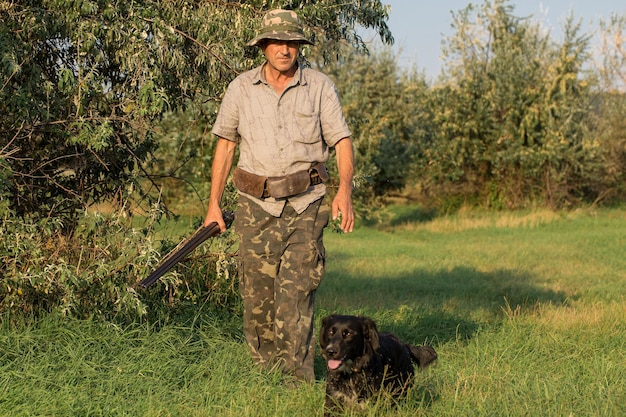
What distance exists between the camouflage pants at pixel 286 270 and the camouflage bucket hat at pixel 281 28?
43.9 inches

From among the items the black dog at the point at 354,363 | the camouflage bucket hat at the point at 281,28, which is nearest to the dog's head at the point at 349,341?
the black dog at the point at 354,363

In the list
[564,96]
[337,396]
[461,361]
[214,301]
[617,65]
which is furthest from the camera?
[617,65]

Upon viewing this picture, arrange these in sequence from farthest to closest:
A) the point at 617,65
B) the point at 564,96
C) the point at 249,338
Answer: the point at 617,65 → the point at 564,96 → the point at 249,338

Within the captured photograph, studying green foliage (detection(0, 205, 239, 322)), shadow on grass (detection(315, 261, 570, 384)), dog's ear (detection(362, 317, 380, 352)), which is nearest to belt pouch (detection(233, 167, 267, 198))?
green foliage (detection(0, 205, 239, 322))

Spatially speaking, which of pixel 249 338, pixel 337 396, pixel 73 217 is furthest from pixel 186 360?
pixel 73 217

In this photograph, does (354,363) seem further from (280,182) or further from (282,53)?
(282,53)

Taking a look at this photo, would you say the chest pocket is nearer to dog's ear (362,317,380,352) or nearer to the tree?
the tree

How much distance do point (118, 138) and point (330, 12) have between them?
2.14 meters

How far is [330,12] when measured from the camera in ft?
25.5

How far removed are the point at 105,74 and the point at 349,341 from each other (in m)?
3.36

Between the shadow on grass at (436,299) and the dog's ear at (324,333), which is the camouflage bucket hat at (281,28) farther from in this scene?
the shadow on grass at (436,299)

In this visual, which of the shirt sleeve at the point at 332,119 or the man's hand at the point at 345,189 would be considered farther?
the shirt sleeve at the point at 332,119

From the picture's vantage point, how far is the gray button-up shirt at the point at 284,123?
234 inches

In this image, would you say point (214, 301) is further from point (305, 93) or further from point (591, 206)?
point (591, 206)
